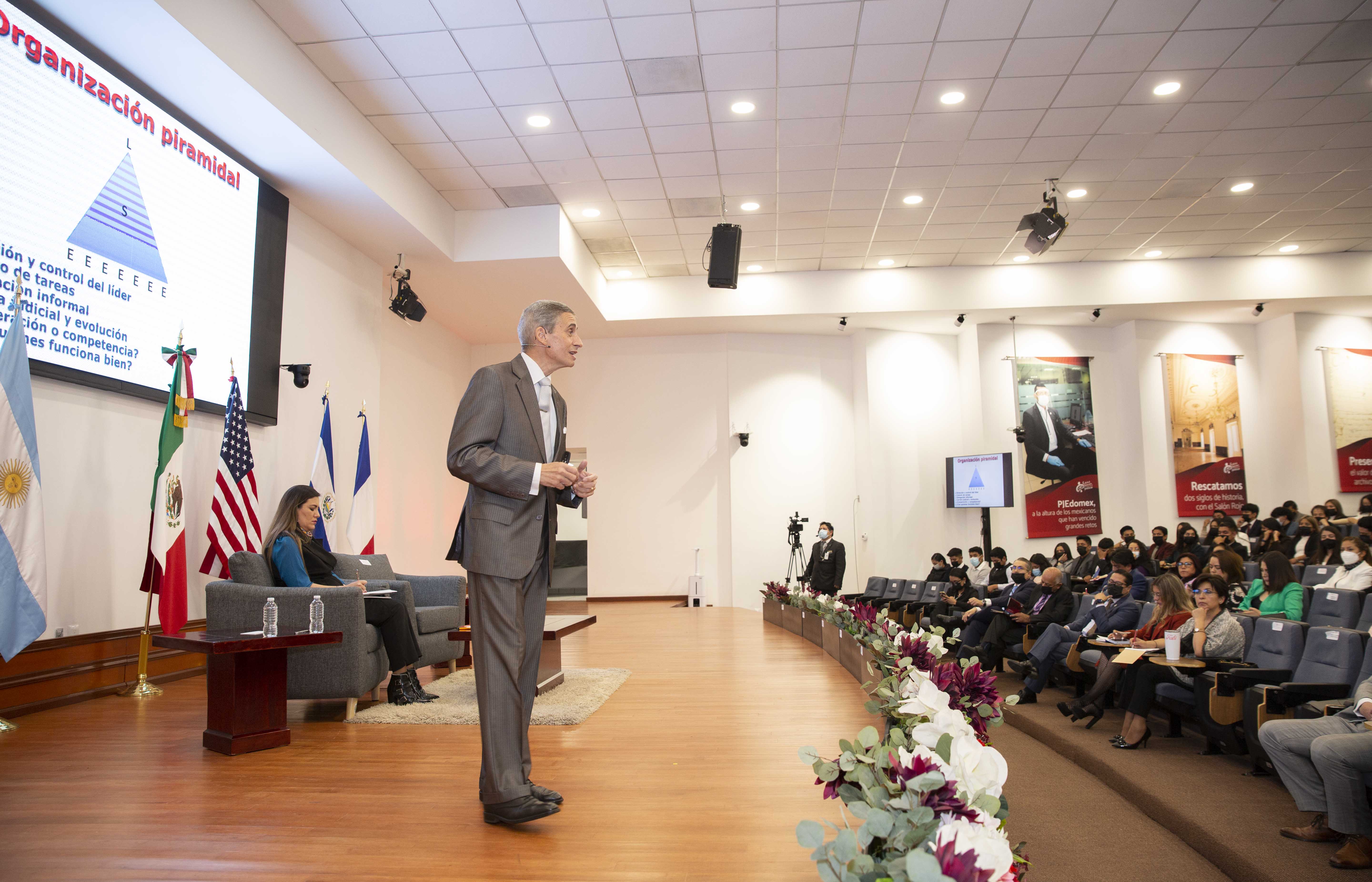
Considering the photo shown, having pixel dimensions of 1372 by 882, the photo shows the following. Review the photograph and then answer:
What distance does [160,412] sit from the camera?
5465 mm

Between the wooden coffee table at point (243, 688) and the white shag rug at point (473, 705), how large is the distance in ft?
1.81

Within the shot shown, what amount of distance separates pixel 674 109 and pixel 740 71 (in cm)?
79

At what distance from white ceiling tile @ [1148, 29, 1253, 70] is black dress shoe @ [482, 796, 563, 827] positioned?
22.7 ft

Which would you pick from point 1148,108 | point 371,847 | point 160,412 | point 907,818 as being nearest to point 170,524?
point 160,412

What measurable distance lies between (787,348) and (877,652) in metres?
9.09

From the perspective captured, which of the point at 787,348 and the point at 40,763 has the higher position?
the point at 787,348

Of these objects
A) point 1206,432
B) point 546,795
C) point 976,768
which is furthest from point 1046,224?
point 976,768

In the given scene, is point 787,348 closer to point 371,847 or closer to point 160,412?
point 160,412

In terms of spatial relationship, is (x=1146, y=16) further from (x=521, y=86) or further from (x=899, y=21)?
(x=521, y=86)

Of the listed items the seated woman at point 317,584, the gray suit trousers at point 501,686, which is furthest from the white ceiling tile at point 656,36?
the gray suit trousers at point 501,686

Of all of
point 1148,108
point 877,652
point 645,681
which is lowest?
point 645,681

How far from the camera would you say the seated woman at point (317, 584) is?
4422 millimetres

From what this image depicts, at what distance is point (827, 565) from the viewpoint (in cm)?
1048

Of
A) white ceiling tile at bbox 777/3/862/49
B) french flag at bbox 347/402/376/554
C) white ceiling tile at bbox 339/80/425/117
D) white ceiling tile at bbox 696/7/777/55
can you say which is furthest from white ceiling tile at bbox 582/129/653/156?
french flag at bbox 347/402/376/554
